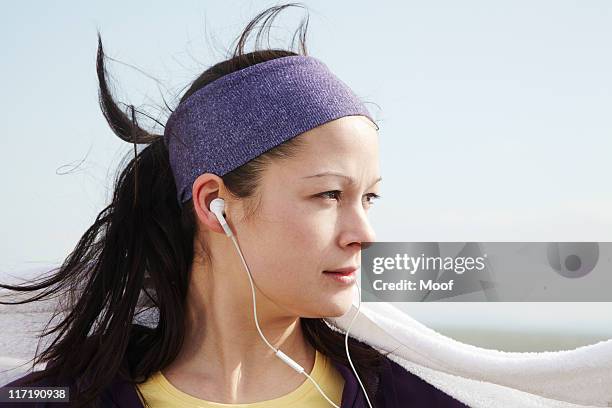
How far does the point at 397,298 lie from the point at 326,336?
1.66 metres

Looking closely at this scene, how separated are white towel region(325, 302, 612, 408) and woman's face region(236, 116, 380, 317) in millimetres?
298

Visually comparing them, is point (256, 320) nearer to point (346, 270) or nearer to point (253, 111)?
point (346, 270)

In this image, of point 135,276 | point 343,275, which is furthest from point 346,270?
point 135,276

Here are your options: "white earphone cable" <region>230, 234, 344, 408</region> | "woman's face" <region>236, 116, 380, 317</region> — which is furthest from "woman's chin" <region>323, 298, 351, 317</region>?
"white earphone cable" <region>230, 234, 344, 408</region>

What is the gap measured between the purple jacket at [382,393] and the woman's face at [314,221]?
0.75ft

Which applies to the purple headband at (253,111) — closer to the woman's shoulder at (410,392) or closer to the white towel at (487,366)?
the white towel at (487,366)

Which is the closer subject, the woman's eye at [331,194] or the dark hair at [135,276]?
the woman's eye at [331,194]

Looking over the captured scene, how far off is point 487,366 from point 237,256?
617mm

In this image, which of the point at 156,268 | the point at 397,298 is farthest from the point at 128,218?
the point at 397,298

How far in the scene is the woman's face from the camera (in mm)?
1512

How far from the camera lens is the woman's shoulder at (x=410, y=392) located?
1.74 m

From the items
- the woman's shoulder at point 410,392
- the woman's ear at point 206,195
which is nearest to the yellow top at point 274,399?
the woman's shoulder at point 410,392

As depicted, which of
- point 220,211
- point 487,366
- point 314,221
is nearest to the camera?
point 314,221

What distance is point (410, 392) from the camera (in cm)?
176
